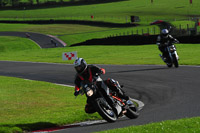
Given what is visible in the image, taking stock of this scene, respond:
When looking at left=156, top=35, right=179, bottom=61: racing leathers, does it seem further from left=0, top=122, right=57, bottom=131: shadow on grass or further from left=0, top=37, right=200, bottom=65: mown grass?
left=0, top=122, right=57, bottom=131: shadow on grass

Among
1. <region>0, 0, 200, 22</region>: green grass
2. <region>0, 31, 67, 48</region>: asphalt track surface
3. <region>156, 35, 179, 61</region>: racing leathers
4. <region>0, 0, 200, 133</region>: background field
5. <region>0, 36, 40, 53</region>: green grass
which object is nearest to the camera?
<region>0, 0, 200, 133</region>: background field

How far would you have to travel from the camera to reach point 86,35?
79.1m

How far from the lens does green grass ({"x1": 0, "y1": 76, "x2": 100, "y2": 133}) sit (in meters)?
11.3

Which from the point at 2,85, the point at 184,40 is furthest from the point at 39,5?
the point at 2,85

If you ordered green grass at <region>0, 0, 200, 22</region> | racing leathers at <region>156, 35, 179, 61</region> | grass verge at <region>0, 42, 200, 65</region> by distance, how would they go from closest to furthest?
racing leathers at <region>156, 35, 179, 61</region>
grass verge at <region>0, 42, 200, 65</region>
green grass at <region>0, 0, 200, 22</region>

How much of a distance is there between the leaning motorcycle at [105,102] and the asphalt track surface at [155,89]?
8.8 inches

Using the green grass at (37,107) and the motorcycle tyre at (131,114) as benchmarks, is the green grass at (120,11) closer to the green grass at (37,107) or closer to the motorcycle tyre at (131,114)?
the green grass at (37,107)

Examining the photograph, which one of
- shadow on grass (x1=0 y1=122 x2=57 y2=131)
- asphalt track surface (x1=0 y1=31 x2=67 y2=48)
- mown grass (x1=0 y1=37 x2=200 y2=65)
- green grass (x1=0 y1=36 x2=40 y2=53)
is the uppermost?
shadow on grass (x1=0 y1=122 x2=57 y2=131)

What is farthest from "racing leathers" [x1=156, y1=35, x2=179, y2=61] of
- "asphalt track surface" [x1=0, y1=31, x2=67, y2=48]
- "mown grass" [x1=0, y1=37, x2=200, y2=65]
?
"asphalt track surface" [x1=0, y1=31, x2=67, y2=48]

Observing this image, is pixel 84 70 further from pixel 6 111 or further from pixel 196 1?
pixel 196 1

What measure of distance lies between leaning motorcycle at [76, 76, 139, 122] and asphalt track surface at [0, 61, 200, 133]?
0.74 ft

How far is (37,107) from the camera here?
13.7 metres

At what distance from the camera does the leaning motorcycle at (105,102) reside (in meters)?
10.7

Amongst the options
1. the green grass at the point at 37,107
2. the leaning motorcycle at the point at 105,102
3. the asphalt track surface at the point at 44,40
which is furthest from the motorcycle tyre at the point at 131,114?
the asphalt track surface at the point at 44,40
